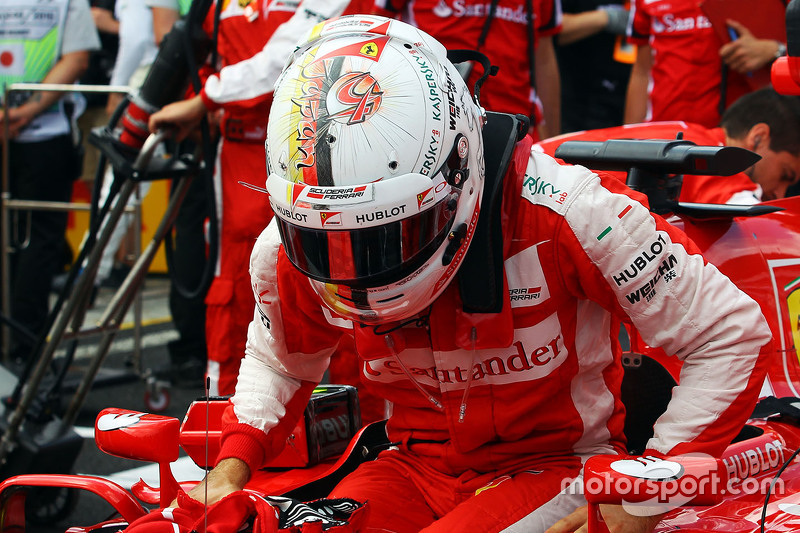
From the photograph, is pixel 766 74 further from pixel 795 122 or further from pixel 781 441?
pixel 781 441

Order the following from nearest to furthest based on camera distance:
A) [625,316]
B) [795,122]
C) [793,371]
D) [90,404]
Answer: [625,316] < [793,371] < [795,122] < [90,404]

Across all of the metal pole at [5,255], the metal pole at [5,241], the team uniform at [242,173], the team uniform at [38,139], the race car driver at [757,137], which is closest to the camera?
the race car driver at [757,137]

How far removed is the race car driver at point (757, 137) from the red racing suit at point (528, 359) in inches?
52.6

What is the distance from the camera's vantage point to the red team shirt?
436cm

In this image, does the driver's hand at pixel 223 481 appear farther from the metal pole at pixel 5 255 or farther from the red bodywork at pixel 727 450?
the metal pole at pixel 5 255

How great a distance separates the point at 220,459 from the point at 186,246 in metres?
3.00

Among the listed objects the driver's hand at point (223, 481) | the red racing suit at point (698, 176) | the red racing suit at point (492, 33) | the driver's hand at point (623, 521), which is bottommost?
the driver's hand at point (223, 481)

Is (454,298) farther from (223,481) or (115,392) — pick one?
(115,392)

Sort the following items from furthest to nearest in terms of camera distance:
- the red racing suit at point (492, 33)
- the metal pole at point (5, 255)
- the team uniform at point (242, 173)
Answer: the metal pole at point (5, 255)
the red racing suit at point (492, 33)
the team uniform at point (242, 173)

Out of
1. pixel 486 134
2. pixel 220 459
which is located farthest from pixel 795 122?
pixel 220 459

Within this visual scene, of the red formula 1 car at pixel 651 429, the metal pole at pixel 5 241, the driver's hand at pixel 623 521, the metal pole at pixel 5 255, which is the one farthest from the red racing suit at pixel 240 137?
the driver's hand at pixel 623 521

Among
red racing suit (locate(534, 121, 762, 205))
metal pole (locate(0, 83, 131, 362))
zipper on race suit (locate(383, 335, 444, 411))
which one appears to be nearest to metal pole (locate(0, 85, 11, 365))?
metal pole (locate(0, 83, 131, 362))

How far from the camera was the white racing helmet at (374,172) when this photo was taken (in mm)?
1695

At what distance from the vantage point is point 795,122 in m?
3.43
